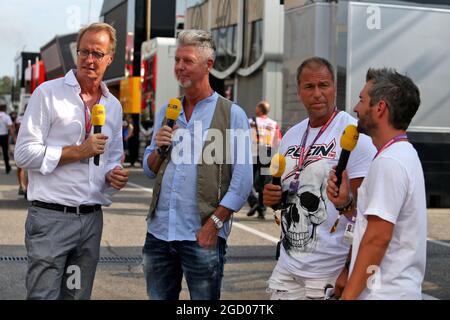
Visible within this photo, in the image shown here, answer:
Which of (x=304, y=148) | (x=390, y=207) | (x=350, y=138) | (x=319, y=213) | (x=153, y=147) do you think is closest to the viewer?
(x=390, y=207)

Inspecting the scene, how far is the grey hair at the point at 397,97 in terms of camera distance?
10.1 ft

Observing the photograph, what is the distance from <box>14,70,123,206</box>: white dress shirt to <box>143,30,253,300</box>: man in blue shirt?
372 mm

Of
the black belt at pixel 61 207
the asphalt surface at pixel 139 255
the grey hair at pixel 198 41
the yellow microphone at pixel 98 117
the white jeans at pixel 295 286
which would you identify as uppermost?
the grey hair at pixel 198 41

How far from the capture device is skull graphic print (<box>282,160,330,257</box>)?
370 cm

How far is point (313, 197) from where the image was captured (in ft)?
12.2

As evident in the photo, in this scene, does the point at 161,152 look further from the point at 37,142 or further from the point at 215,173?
the point at 37,142

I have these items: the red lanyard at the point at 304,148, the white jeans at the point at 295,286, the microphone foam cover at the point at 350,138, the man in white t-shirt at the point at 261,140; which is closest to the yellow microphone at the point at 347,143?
the microphone foam cover at the point at 350,138

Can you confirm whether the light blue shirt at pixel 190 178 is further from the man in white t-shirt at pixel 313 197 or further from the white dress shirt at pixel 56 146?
the white dress shirt at pixel 56 146

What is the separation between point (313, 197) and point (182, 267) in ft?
2.77

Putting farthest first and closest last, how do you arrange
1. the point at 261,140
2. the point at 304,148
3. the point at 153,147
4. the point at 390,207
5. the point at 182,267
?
the point at 261,140
the point at 153,147
the point at 182,267
the point at 304,148
the point at 390,207

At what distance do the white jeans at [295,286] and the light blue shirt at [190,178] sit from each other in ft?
1.35

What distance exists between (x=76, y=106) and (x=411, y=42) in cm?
899

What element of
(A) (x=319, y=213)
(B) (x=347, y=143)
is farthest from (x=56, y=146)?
(B) (x=347, y=143)
